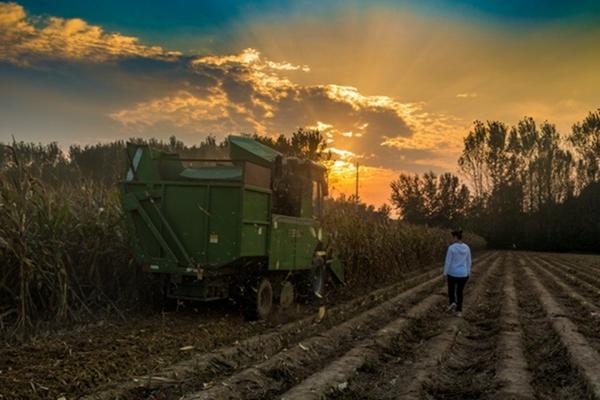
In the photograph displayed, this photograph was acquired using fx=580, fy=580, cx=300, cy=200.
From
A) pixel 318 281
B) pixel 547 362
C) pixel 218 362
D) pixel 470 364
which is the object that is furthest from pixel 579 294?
pixel 218 362

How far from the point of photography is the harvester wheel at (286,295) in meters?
10.9

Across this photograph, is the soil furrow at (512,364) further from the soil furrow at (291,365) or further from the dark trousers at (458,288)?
the soil furrow at (291,365)

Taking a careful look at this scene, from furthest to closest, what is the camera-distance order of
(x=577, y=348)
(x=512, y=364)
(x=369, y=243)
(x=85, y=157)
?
1. (x=85, y=157)
2. (x=369, y=243)
3. (x=577, y=348)
4. (x=512, y=364)

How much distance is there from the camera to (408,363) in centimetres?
727

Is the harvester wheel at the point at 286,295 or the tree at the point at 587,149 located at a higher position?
the tree at the point at 587,149

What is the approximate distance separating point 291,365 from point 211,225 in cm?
301

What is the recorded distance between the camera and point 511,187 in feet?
243

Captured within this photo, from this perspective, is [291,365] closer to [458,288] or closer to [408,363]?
[408,363]

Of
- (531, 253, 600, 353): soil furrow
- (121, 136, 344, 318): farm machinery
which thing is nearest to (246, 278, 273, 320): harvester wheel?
(121, 136, 344, 318): farm machinery

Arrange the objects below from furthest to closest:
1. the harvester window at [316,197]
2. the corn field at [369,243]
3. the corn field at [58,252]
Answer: the corn field at [369,243]
the harvester window at [316,197]
the corn field at [58,252]

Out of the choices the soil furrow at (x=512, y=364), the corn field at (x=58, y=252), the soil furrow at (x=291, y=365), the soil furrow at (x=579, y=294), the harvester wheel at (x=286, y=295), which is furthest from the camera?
the soil furrow at (x=579, y=294)

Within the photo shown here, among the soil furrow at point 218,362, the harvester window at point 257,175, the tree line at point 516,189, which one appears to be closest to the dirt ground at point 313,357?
the soil furrow at point 218,362

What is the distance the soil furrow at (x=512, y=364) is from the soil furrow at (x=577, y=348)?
59cm

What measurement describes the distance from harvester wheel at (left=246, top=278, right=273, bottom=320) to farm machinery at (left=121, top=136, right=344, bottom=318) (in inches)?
0.6
